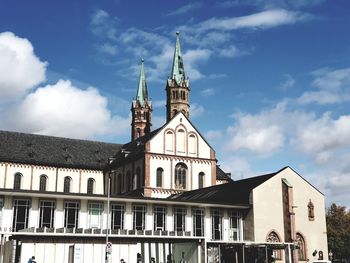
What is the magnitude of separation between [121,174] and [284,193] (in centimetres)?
2753

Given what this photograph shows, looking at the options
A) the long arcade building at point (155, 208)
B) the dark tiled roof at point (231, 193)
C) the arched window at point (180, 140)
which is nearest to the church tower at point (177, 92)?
the long arcade building at point (155, 208)

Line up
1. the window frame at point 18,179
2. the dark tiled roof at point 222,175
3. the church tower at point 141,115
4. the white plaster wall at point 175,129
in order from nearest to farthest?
the white plaster wall at point 175,129, the window frame at point 18,179, the dark tiled roof at point 222,175, the church tower at point 141,115

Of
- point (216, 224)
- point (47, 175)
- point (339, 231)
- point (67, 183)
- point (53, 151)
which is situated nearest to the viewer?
point (216, 224)

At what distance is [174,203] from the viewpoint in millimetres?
51344

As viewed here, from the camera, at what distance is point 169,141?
2758 inches

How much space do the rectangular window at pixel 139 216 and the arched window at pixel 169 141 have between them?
19.7 m

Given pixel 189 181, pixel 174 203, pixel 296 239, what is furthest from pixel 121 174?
pixel 296 239

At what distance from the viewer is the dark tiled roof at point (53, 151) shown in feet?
244

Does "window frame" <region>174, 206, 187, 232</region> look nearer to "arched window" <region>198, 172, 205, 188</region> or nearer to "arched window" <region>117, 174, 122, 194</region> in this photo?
"arched window" <region>198, 172, 205, 188</region>

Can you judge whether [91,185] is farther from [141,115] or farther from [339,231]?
[339,231]

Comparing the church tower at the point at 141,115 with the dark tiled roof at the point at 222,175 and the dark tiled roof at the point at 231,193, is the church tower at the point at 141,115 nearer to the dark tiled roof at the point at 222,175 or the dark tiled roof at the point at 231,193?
the dark tiled roof at the point at 222,175

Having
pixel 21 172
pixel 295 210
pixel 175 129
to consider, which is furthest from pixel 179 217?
pixel 21 172

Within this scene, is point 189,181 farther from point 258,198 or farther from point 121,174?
point 258,198

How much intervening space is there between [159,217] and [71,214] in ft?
29.2
